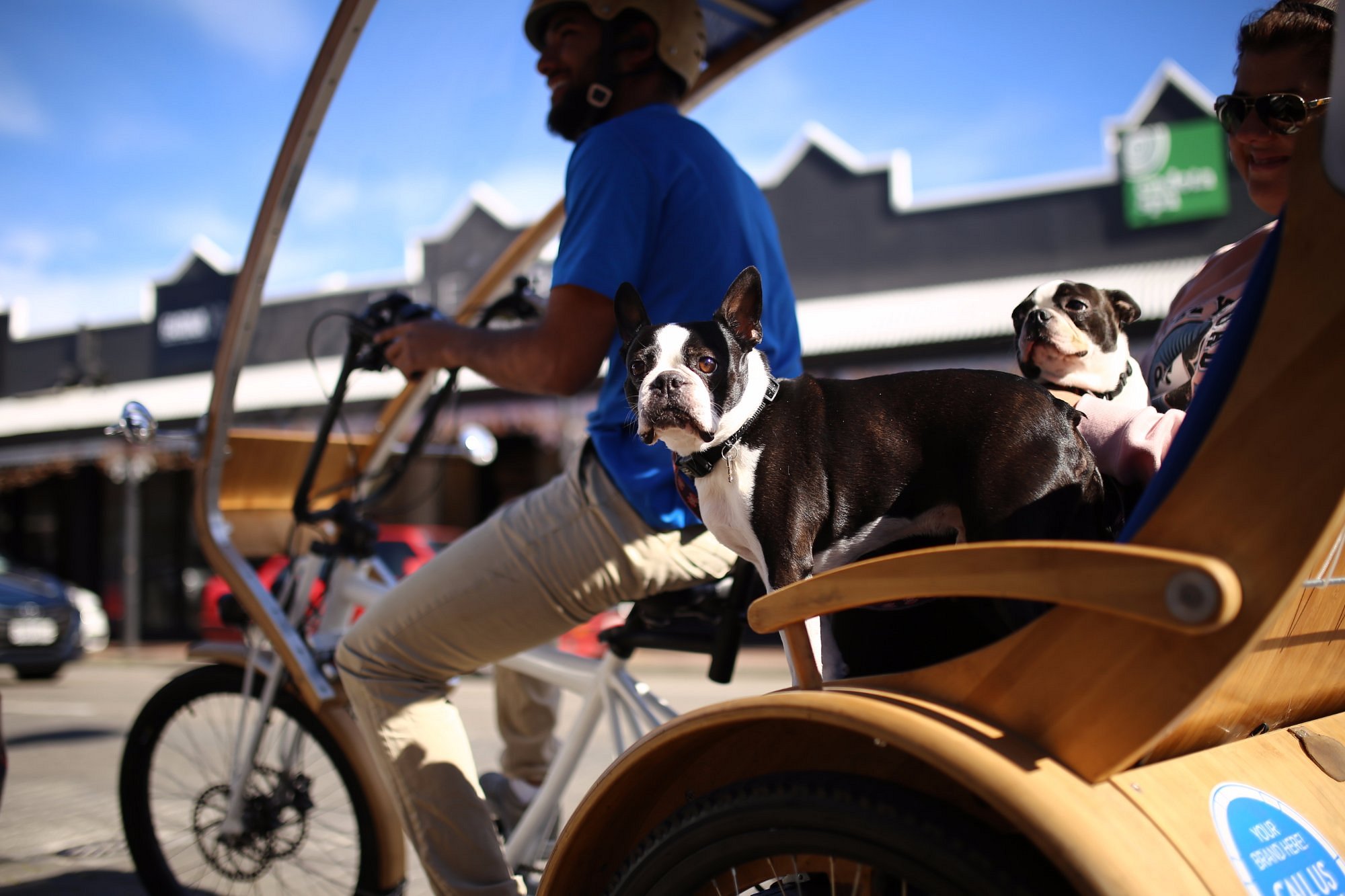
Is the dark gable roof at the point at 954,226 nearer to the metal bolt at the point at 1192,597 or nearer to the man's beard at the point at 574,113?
the man's beard at the point at 574,113

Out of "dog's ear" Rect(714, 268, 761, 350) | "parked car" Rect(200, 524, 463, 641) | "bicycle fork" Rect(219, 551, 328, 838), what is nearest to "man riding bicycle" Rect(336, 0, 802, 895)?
"dog's ear" Rect(714, 268, 761, 350)

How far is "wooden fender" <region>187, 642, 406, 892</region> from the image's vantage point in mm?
2545

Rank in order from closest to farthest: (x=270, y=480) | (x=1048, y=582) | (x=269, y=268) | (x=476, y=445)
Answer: (x=1048, y=582) < (x=269, y=268) < (x=270, y=480) < (x=476, y=445)

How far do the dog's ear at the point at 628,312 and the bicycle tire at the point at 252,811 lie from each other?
1.68 metres

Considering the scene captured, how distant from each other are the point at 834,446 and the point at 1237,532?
564 millimetres

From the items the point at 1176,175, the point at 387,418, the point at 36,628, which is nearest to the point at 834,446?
the point at 387,418

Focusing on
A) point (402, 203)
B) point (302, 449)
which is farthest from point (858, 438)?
point (302, 449)

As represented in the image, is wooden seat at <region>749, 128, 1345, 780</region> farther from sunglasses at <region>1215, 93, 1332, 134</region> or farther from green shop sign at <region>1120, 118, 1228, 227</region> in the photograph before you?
green shop sign at <region>1120, 118, 1228, 227</region>

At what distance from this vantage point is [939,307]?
15.4 meters

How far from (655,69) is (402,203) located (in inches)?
40.8

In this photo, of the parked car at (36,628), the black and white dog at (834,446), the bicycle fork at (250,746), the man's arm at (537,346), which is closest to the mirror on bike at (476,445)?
the bicycle fork at (250,746)

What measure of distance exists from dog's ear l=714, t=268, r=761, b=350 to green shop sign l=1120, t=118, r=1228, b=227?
1625cm

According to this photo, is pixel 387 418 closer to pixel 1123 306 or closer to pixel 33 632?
pixel 1123 306

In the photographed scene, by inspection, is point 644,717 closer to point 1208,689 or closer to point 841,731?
point 841,731
